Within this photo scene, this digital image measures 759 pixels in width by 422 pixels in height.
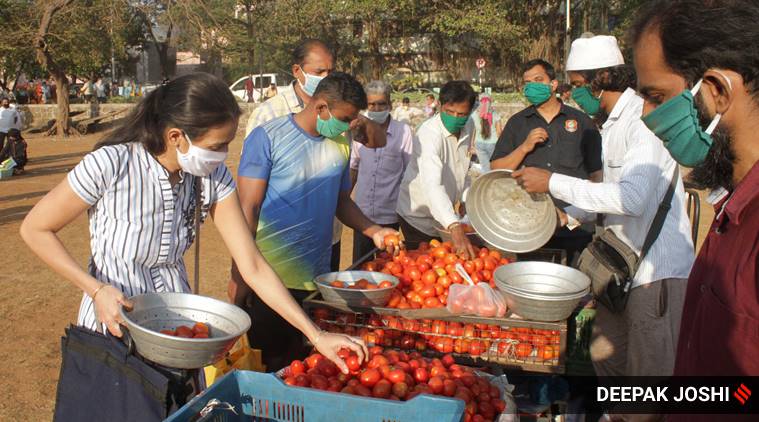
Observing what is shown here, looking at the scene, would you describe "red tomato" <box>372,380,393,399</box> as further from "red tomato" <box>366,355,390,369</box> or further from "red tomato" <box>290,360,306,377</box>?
"red tomato" <box>290,360,306,377</box>

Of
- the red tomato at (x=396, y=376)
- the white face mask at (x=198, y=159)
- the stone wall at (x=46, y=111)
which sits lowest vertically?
the stone wall at (x=46, y=111)

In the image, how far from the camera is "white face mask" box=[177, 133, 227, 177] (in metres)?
2.73

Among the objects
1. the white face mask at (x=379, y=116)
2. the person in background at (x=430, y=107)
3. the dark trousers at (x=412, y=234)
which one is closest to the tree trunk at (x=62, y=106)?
the person in background at (x=430, y=107)

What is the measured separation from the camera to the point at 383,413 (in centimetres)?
221

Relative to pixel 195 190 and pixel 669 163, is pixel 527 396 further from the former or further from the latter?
pixel 195 190

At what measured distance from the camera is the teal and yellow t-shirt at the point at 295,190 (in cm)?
402

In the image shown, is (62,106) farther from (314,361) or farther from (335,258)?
(314,361)

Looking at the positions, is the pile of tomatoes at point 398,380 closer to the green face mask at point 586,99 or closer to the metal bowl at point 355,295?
the metal bowl at point 355,295

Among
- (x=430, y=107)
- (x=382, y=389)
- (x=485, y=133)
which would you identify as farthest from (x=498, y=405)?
(x=430, y=107)

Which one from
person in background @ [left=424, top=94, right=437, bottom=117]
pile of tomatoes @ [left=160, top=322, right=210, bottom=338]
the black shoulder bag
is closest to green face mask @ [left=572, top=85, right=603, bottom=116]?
the black shoulder bag

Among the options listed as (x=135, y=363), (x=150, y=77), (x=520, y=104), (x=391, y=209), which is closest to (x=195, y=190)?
(x=135, y=363)

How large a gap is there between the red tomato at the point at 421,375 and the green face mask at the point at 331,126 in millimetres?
1706

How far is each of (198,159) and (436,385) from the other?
1.35 m

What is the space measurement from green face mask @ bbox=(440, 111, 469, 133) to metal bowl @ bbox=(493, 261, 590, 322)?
5.41 ft
